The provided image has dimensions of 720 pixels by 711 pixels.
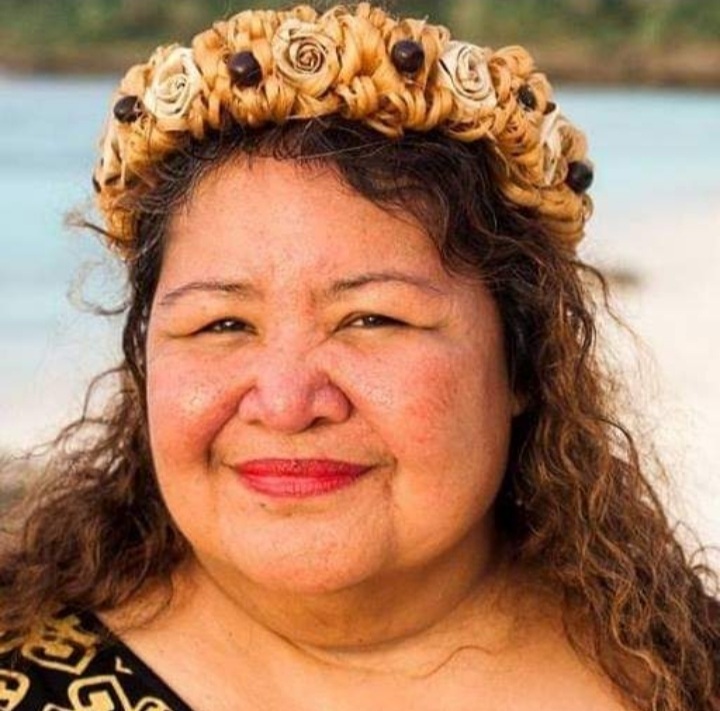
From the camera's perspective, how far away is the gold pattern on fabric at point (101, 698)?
3.30 meters

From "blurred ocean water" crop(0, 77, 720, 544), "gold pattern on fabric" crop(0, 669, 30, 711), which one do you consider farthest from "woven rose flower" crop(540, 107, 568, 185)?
"gold pattern on fabric" crop(0, 669, 30, 711)

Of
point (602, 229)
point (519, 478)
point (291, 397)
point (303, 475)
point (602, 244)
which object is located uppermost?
point (291, 397)

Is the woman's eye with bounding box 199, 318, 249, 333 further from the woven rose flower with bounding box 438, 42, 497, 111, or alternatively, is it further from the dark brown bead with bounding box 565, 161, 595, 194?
the dark brown bead with bounding box 565, 161, 595, 194

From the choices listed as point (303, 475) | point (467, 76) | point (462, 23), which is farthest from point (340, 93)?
point (462, 23)

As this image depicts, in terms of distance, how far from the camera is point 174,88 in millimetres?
3385

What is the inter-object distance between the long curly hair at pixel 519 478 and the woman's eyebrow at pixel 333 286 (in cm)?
7

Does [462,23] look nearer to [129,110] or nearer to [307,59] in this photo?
[129,110]

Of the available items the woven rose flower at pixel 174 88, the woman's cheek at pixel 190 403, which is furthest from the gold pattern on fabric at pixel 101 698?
the woven rose flower at pixel 174 88

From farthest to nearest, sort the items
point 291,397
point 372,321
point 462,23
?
point 462,23
point 372,321
point 291,397

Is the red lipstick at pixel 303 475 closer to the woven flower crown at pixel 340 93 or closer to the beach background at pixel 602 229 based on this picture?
the woven flower crown at pixel 340 93

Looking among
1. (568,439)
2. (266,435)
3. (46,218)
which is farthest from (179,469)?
(46,218)

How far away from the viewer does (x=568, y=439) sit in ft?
11.9

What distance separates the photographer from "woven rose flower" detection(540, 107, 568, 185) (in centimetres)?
351

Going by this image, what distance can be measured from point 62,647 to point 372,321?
653 mm
